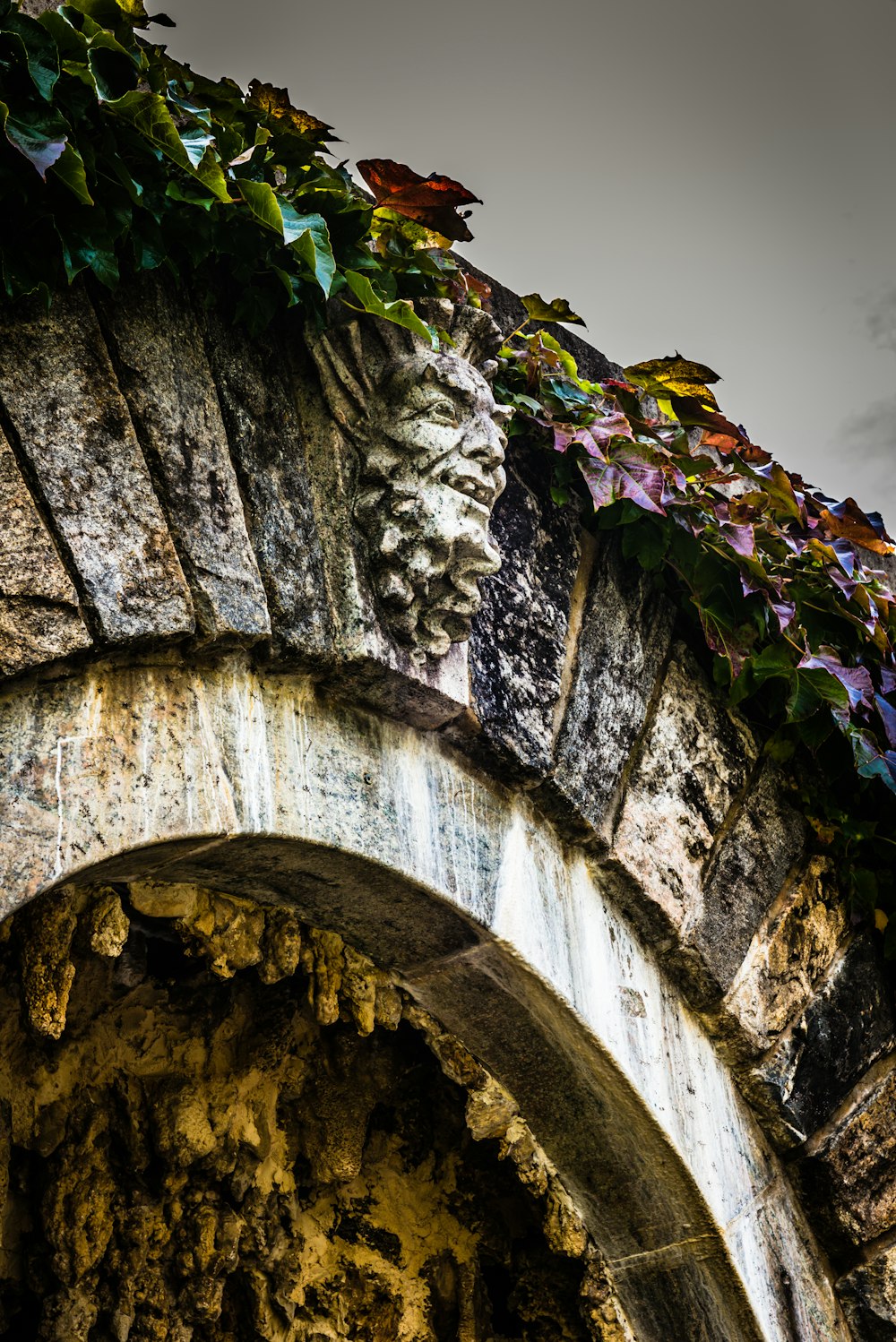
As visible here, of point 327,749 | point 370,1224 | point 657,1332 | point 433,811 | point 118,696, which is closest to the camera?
point 118,696

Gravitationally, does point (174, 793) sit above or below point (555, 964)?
above

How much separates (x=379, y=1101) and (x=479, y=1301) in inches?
16.0

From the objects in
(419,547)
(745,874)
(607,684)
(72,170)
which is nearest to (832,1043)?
(745,874)

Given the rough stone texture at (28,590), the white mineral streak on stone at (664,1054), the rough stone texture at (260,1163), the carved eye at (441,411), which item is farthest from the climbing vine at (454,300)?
the rough stone texture at (260,1163)

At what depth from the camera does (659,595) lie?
2209mm

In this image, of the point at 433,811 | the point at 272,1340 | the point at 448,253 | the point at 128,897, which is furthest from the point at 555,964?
the point at 448,253

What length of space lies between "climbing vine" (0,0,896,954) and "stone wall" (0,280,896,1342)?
0.08 meters

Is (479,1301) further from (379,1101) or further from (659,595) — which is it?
(659,595)

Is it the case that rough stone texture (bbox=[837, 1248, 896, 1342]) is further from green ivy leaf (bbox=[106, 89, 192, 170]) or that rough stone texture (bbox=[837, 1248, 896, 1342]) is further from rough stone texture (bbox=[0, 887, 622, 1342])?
green ivy leaf (bbox=[106, 89, 192, 170])

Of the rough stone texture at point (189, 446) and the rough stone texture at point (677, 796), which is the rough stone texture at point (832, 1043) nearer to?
the rough stone texture at point (677, 796)

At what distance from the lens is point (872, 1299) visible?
212 cm

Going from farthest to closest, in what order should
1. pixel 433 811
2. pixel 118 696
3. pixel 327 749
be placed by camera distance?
pixel 433 811, pixel 327 749, pixel 118 696

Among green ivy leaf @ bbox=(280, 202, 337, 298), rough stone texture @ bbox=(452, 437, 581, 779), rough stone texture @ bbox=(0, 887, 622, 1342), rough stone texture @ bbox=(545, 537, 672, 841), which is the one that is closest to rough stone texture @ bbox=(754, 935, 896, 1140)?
rough stone texture @ bbox=(0, 887, 622, 1342)

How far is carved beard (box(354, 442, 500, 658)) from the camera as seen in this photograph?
5.43 ft
